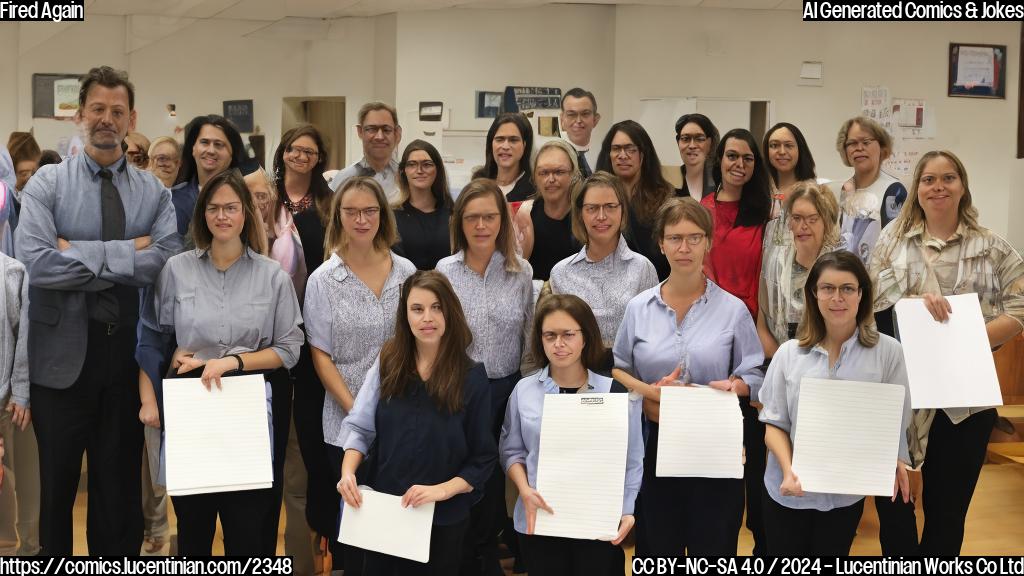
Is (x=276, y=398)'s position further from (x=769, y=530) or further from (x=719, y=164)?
(x=719, y=164)

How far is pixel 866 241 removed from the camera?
388 centimetres

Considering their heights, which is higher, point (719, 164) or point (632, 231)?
point (719, 164)

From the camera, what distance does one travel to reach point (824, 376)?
281 cm

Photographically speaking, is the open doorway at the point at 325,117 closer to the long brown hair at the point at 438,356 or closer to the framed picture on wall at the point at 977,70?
the framed picture on wall at the point at 977,70

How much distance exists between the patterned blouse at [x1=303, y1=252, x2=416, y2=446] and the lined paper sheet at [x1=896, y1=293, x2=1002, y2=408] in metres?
1.63

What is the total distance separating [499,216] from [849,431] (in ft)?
4.28

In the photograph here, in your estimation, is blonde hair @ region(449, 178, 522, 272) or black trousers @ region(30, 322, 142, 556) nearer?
black trousers @ region(30, 322, 142, 556)

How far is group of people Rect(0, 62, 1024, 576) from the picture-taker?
9.20ft

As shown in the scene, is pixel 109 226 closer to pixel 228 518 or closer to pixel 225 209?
pixel 225 209

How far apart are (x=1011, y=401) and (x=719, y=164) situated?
3.32m

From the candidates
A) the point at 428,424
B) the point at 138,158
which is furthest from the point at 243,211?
the point at 138,158

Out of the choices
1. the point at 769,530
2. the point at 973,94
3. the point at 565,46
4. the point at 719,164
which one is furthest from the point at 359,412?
the point at 973,94

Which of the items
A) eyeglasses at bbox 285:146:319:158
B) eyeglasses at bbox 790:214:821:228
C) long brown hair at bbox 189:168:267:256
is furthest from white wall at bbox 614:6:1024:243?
long brown hair at bbox 189:168:267:256

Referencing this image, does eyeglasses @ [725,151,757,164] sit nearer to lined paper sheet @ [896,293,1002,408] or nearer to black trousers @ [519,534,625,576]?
lined paper sheet @ [896,293,1002,408]
